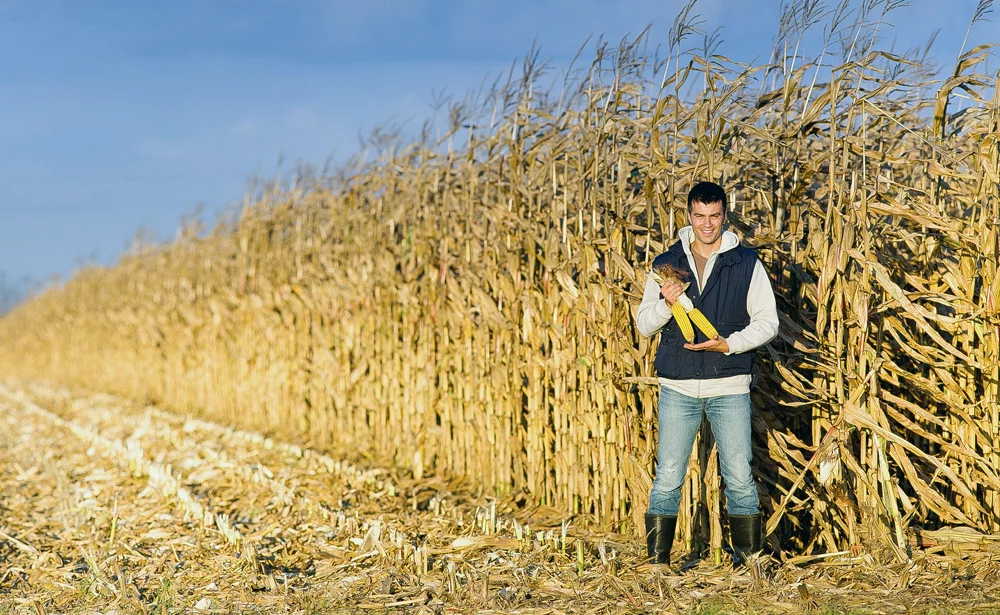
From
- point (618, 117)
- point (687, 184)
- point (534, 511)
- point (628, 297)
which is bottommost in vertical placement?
point (534, 511)

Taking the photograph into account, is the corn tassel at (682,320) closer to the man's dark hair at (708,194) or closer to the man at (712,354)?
the man at (712,354)

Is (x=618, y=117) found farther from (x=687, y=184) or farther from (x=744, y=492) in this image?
(x=744, y=492)

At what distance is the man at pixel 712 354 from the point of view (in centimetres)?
453

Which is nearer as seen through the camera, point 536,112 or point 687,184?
point 687,184

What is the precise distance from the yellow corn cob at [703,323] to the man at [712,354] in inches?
1.7

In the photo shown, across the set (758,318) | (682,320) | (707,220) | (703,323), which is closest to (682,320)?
(682,320)

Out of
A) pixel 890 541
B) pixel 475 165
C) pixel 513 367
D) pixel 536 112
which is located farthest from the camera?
pixel 475 165

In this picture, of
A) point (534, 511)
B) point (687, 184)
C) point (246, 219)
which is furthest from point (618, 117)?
point (246, 219)

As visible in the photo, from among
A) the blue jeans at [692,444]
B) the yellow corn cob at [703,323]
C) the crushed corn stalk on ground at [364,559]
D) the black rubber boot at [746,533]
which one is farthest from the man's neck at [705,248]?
the crushed corn stalk on ground at [364,559]

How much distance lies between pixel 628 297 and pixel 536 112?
1.81 meters

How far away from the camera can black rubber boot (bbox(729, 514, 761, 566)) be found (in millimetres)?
4715

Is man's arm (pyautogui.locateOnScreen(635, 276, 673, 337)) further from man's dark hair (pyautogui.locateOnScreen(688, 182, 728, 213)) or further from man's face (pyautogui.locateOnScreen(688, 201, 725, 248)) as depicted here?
man's dark hair (pyautogui.locateOnScreen(688, 182, 728, 213))

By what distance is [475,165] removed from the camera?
756 cm

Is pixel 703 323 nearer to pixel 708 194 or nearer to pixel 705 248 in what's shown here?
pixel 705 248
